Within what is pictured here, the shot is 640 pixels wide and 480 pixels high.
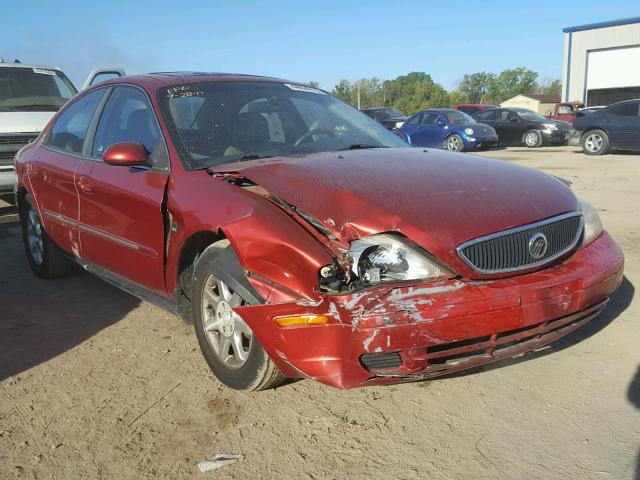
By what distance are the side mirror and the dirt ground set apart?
1.14 metres

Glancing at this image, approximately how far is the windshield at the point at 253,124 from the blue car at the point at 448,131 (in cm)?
1372

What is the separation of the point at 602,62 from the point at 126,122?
35.3 meters

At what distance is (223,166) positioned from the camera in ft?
10.6

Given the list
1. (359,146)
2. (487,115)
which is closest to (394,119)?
(487,115)

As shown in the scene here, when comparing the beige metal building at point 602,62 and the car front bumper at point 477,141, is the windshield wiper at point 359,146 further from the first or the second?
the beige metal building at point 602,62

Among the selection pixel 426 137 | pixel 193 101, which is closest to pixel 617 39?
pixel 426 137

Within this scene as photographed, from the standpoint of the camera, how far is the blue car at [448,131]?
17688mm

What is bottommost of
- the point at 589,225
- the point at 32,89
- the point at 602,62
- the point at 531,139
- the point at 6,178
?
the point at 531,139

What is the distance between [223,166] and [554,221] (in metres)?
1.71

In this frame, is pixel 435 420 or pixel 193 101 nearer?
pixel 435 420

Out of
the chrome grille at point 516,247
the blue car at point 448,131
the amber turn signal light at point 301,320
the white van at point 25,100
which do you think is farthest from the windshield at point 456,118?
the amber turn signal light at point 301,320

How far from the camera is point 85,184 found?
4059 mm

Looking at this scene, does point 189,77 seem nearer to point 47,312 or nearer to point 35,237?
point 47,312

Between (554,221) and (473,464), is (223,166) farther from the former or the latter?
(473,464)
